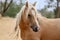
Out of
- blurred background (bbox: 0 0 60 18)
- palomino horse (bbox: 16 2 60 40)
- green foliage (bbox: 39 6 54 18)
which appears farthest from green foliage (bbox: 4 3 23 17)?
palomino horse (bbox: 16 2 60 40)

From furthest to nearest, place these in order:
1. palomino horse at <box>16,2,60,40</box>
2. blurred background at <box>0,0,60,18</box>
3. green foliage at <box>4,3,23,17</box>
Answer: green foliage at <box>4,3,23,17</box>, blurred background at <box>0,0,60,18</box>, palomino horse at <box>16,2,60,40</box>

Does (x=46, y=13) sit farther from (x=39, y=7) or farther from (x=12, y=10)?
(x=12, y=10)

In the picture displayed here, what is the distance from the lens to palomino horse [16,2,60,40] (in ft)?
12.7

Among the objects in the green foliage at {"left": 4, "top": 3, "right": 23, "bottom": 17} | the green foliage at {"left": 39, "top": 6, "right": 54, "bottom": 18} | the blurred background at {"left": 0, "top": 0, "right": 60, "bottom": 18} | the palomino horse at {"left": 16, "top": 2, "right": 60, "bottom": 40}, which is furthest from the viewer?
the green foliage at {"left": 4, "top": 3, "right": 23, "bottom": 17}

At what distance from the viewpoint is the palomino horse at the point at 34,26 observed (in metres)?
3.86

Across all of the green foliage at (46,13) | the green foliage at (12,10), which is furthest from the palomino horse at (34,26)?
the green foliage at (12,10)

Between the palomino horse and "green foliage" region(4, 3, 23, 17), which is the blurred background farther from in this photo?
the palomino horse

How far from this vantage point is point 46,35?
4.57m

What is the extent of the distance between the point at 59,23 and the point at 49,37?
1.44 feet

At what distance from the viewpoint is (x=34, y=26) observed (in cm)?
382

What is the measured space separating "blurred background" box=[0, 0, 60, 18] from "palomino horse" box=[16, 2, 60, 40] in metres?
4.98

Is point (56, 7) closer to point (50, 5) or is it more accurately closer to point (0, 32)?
point (50, 5)

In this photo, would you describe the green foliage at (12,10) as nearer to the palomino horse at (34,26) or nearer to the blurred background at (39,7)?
the blurred background at (39,7)

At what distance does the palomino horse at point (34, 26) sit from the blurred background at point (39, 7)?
16.3 feet
